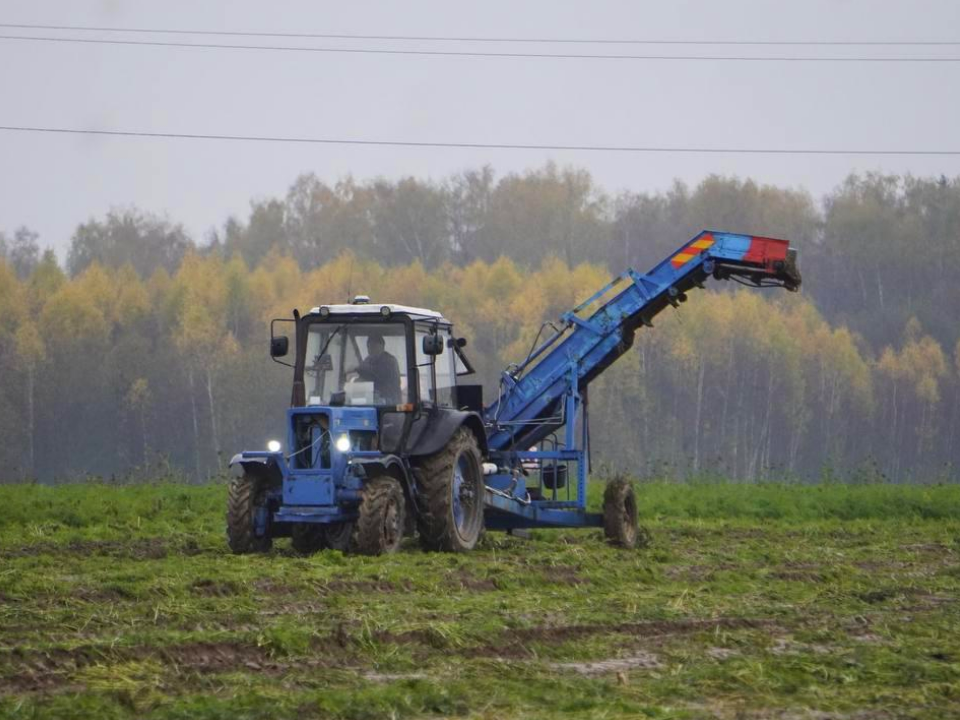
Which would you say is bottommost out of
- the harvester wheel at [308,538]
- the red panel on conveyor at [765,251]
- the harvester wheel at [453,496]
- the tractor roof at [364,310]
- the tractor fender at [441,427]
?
the harvester wheel at [308,538]

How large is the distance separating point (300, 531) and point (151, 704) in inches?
364

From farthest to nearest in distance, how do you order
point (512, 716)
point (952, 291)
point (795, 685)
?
point (952, 291) < point (795, 685) < point (512, 716)

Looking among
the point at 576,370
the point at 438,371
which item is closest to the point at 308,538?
the point at 438,371

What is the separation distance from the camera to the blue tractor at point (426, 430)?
1648 cm

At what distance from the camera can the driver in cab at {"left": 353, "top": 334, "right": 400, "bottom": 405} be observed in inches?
680

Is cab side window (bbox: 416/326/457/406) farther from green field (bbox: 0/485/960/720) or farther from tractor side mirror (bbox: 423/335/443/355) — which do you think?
green field (bbox: 0/485/960/720)

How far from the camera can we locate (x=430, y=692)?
8461 mm

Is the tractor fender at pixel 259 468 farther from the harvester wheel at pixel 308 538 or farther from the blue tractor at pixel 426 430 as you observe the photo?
the harvester wheel at pixel 308 538

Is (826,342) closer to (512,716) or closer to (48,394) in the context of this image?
(48,394)

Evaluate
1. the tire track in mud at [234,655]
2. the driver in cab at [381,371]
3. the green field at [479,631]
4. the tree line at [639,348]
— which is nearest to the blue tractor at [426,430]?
the driver in cab at [381,371]

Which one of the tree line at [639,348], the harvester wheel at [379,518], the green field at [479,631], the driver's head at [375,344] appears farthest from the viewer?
the tree line at [639,348]

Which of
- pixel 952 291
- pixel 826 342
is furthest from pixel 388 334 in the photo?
pixel 952 291

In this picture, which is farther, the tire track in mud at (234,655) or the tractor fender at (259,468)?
the tractor fender at (259,468)

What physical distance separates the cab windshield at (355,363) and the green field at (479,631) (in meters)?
1.88
